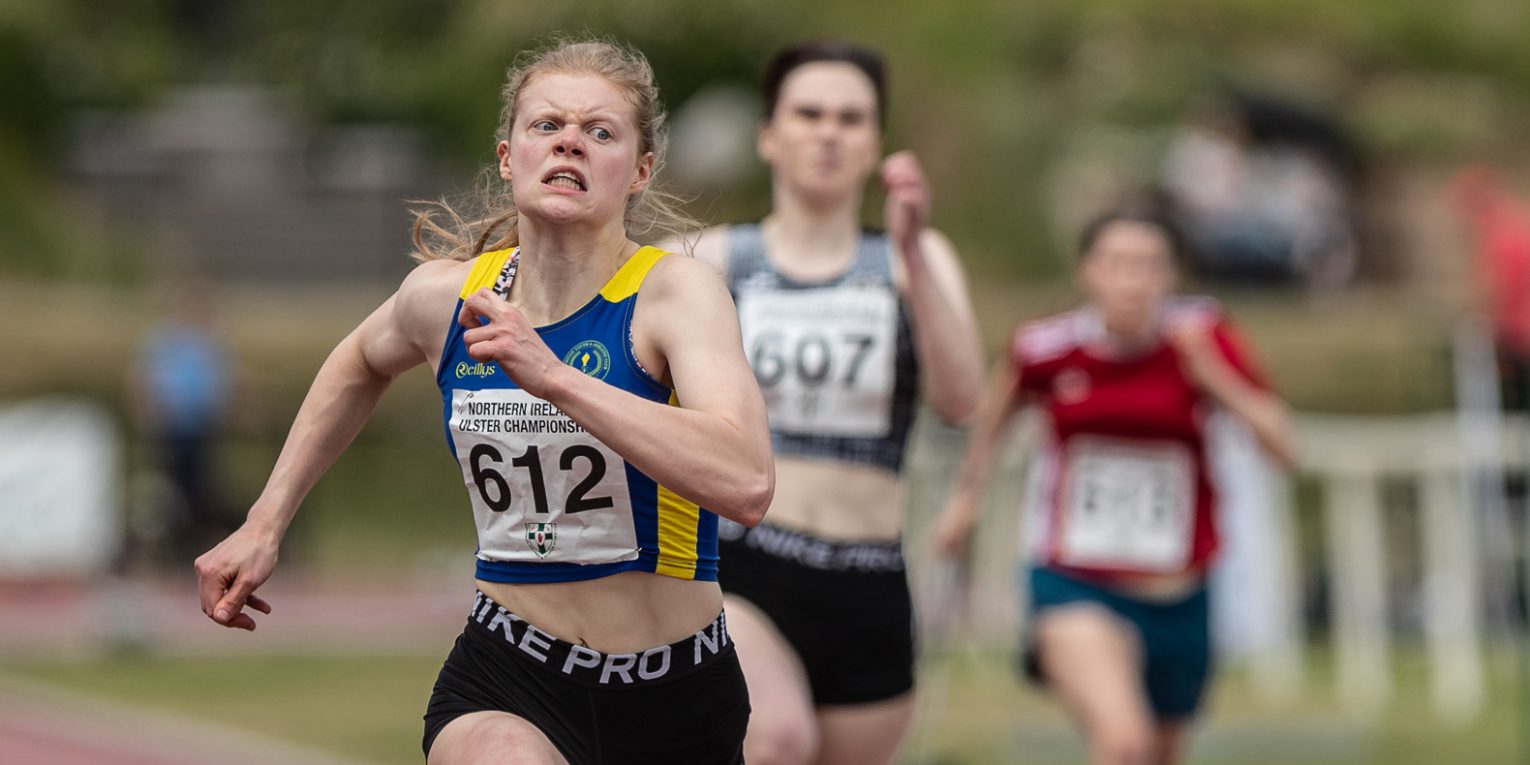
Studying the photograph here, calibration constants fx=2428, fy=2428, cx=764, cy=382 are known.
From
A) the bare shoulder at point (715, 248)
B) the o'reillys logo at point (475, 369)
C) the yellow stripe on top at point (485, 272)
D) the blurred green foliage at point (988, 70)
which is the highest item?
the blurred green foliage at point (988, 70)

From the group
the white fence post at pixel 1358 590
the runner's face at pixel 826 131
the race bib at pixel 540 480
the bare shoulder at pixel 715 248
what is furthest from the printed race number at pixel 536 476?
the white fence post at pixel 1358 590

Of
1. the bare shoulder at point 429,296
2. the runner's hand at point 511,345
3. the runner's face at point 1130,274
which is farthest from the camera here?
the runner's face at point 1130,274

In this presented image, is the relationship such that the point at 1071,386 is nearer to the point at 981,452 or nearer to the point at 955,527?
the point at 981,452

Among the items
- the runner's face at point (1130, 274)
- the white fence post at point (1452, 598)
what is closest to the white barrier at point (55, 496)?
the white fence post at point (1452, 598)

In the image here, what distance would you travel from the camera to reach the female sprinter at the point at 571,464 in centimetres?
397

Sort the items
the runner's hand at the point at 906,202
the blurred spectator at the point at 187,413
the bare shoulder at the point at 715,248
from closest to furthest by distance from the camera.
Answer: the runner's hand at the point at 906,202 < the bare shoulder at the point at 715,248 < the blurred spectator at the point at 187,413

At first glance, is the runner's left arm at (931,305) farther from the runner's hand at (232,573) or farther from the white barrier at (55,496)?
the white barrier at (55,496)

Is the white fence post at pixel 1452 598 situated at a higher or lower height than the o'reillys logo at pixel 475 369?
lower

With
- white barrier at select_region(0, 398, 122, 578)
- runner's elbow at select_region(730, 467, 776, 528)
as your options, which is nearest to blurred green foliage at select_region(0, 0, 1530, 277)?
white barrier at select_region(0, 398, 122, 578)

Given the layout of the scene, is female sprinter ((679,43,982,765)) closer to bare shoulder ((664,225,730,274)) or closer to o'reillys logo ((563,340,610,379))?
bare shoulder ((664,225,730,274))

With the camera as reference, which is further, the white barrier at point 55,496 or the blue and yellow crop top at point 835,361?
the white barrier at point 55,496

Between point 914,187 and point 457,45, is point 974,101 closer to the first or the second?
point 457,45

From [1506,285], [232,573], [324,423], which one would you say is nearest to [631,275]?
[324,423]

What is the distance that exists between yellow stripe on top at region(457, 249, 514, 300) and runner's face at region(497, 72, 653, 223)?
0.18 metres
